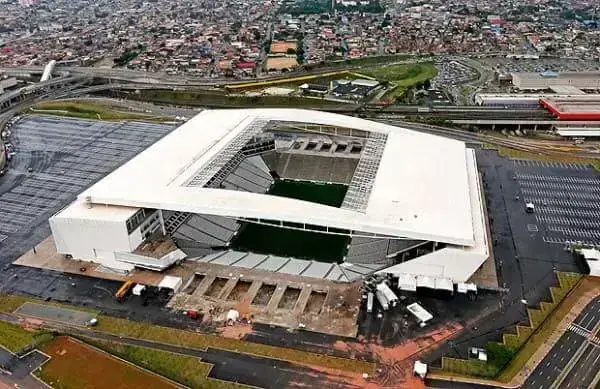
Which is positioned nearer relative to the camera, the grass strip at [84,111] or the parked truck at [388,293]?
the parked truck at [388,293]

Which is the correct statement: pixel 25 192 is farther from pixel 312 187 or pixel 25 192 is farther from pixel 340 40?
pixel 340 40

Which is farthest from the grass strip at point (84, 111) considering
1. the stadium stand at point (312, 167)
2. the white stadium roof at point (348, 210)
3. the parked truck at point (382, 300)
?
the parked truck at point (382, 300)

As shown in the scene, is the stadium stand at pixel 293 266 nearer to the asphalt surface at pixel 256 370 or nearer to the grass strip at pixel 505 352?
the asphalt surface at pixel 256 370

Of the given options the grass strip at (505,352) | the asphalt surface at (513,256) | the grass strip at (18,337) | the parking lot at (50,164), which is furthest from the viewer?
the parking lot at (50,164)

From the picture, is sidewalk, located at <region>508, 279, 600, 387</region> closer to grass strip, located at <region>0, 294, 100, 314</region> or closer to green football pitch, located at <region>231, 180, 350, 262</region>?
green football pitch, located at <region>231, 180, 350, 262</region>

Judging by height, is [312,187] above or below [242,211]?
below

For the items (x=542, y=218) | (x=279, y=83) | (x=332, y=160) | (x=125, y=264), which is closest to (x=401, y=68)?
(x=279, y=83)

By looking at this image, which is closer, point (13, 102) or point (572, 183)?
point (572, 183)
